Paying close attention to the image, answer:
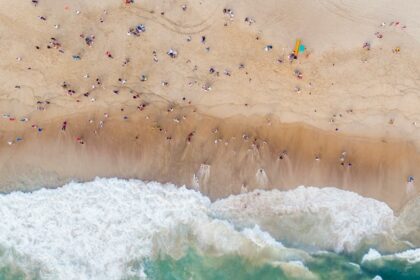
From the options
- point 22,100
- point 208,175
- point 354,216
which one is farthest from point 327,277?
point 22,100

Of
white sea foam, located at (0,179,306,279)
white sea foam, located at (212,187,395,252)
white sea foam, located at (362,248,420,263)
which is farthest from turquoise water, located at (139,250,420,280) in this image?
white sea foam, located at (212,187,395,252)

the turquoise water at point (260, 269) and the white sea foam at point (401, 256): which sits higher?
the white sea foam at point (401, 256)

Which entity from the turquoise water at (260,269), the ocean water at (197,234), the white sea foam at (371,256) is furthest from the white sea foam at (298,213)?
the turquoise water at (260,269)

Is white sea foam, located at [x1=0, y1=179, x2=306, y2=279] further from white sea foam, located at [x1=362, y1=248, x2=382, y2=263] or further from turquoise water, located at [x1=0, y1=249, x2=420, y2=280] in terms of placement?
white sea foam, located at [x1=362, y1=248, x2=382, y2=263]

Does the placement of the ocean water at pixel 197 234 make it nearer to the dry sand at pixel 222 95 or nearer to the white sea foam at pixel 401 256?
the white sea foam at pixel 401 256

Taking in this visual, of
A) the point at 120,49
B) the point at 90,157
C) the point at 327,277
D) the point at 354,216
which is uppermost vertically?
the point at 120,49

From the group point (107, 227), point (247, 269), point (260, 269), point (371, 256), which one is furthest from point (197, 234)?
point (371, 256)

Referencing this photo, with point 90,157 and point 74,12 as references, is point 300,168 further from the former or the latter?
point 74,12
